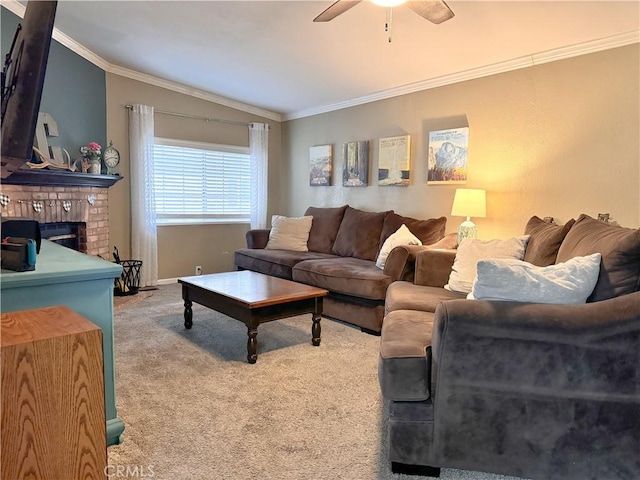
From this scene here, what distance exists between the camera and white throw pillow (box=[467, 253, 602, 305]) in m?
1.64

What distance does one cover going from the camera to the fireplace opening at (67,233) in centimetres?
397

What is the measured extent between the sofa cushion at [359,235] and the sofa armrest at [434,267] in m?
1.10

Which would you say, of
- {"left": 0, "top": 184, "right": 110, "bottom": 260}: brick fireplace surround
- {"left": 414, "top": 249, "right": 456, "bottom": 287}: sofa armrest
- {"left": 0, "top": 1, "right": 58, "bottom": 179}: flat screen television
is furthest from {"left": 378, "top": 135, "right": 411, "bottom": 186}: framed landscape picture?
{"left": 0, "top": 1, "right": 58, "bottom": 179}: flat screen television

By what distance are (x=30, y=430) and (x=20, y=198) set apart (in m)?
2.98

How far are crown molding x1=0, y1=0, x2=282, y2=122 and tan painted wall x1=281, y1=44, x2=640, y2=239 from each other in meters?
1.76

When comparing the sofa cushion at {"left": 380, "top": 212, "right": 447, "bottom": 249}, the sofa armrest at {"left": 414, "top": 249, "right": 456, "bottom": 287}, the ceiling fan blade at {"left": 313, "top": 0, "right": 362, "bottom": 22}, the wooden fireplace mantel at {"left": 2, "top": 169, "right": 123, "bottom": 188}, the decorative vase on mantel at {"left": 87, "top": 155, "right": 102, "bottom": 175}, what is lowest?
the sofa armrest at {"left": 414, "top": 249, "right": 456, "bottom": 287}

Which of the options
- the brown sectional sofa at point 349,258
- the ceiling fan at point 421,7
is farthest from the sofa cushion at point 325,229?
the ceiling fan at point 421,7

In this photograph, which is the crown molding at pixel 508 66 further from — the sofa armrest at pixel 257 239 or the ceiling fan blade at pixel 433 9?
the sofa armrest at pixel 257 239

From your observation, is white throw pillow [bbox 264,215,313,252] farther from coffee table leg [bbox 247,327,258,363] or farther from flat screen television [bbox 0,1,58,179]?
flat screen television [bbox 0,1,58,179]

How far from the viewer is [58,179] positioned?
3752 millimetres

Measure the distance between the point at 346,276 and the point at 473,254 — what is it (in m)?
1.08

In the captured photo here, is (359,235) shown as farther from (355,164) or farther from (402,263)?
(402,263)

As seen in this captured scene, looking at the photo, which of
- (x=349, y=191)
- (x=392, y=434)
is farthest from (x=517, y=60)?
(x=392, y=434)

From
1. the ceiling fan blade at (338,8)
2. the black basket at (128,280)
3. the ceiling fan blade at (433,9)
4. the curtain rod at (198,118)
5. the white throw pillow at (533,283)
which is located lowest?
the black basket at (128,280)
